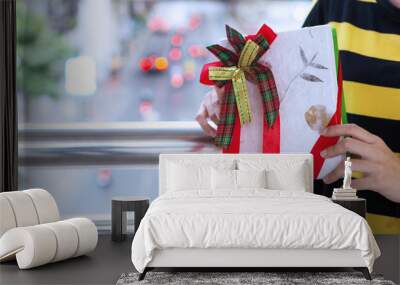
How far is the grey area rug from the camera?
3645 millimetres

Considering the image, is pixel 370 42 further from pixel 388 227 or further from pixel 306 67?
pixel 388 227

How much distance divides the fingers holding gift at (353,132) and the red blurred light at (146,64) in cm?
168

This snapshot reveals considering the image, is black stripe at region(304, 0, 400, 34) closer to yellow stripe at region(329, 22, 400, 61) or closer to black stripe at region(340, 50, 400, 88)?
yellow stripe at region(329, 22, 400, 61)

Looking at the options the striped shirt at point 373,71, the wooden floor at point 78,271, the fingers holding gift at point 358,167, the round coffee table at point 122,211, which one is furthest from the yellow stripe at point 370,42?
the wooden floor at point 78,271

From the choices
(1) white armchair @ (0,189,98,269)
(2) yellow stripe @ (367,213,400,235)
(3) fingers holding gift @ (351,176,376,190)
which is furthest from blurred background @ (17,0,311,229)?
(2) yellow stripe @ (367,213,400,235)

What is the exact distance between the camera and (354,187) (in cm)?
507

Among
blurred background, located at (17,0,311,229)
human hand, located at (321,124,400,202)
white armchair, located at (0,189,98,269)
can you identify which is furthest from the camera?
blurred background, located at (17,0,311,229)

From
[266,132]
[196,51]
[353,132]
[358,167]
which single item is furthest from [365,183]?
[196,51]

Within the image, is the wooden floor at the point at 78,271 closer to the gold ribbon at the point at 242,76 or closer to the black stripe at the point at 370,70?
the gold ribbon at the point at 242,76

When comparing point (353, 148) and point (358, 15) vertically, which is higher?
point (358, 15)

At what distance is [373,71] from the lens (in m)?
5.05

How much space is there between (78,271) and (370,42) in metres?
Answer: 2.85

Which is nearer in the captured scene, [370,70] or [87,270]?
[87,270]

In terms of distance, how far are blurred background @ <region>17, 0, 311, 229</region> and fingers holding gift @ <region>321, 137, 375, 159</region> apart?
1.10 metres
